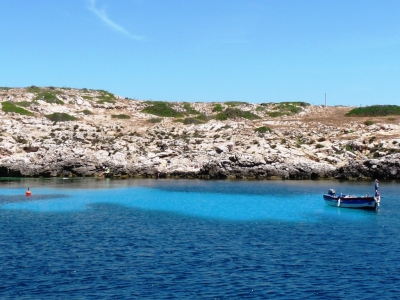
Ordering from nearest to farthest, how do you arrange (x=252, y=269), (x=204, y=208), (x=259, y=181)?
(x=252, y=269) → (x=204, y=208) → (x=259, y=181)

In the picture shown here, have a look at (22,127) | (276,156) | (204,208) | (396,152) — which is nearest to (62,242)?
(204,208)

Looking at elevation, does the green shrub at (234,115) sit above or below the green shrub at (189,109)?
below

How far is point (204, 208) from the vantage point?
46094 millimetres

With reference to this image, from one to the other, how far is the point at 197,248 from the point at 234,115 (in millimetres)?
98359

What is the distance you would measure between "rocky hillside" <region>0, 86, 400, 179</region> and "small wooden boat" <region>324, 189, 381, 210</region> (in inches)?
1203

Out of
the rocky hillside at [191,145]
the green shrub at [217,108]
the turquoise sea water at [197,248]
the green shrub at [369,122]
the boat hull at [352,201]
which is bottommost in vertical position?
the turquoise sea water at [197,248]

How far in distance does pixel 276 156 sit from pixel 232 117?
4427 centimetres

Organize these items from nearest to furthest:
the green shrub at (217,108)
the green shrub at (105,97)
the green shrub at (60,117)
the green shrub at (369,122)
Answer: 1. the green shrub at (369,122)
2. the green shrub at (60,117)
3. the green shrub at (217,108)
4. the green shrub at (105,97)

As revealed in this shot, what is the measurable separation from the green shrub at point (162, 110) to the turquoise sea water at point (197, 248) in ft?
239

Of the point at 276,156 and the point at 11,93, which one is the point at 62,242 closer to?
the point at 276,156

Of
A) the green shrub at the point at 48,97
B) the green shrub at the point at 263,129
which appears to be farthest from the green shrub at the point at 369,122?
the green shrub at the point at 48,97

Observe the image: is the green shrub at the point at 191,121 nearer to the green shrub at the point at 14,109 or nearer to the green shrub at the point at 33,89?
the green shrub at the point at 14,109

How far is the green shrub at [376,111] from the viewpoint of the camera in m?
116

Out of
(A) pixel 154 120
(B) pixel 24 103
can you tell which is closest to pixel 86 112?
(B) pixel 24 103
